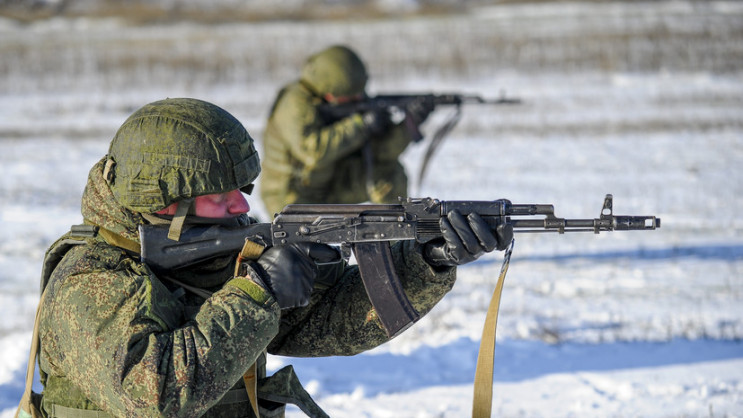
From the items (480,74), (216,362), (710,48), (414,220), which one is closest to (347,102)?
(414,220)

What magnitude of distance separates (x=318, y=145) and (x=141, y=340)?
4.18 meters

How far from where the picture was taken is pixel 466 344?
5.51m

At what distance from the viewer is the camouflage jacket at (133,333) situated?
234cm

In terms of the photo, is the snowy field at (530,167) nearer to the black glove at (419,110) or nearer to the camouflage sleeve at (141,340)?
the black glove at (419,110)

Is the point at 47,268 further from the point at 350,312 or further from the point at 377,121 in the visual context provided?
the point at 377,121

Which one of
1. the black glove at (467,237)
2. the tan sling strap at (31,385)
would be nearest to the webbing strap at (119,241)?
the tan sling strap at (31,385)

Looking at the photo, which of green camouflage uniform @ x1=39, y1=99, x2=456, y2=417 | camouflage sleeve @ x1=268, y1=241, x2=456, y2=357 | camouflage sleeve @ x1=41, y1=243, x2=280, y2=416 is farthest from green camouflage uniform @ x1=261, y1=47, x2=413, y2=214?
camouflage sleeve @ x1=41, y1=243, x2=280, y2=416

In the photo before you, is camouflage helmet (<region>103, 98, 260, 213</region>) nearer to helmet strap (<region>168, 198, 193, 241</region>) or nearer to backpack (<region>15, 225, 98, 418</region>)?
helmet strap (<region>168, 198, 193, 241</region>)

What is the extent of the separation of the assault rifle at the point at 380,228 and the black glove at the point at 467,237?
0.14 feet

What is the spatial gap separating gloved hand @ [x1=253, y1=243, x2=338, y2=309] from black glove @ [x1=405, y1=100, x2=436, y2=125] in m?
4.37

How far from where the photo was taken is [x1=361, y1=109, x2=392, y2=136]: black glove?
673cm

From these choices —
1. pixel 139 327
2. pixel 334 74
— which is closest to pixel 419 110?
pixel 334 74

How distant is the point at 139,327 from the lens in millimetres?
2383

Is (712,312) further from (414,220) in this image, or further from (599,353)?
(414,220)
